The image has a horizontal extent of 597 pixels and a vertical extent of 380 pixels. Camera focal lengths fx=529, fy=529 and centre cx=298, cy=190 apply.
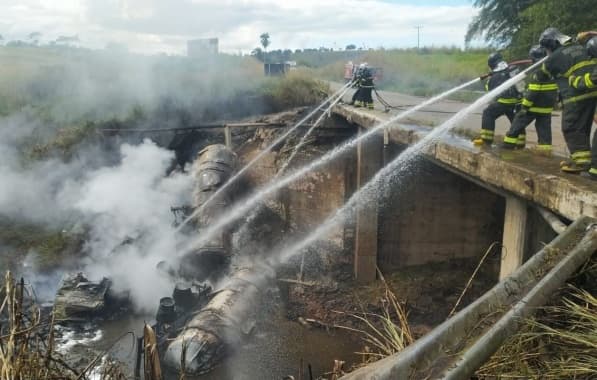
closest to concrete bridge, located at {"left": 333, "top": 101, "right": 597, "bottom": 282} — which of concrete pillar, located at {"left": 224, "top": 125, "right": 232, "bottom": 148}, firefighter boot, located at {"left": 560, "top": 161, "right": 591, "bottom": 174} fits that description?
firefighter boot, located at {"left": 560, "top": 161, "right": 591, "bottom": 174}

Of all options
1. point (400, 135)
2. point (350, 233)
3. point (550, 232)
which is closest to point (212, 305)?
point (400, 135)

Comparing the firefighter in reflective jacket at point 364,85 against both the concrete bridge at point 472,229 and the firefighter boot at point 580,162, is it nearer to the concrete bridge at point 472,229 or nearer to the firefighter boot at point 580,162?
the concrete bridge at point 472,229

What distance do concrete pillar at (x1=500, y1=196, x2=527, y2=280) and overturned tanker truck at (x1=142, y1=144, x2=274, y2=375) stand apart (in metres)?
5.01

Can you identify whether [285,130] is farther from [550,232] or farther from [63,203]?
[550,232]

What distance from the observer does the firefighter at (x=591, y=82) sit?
509cm

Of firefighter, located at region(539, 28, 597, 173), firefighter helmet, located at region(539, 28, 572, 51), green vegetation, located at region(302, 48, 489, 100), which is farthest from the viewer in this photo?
green vegetation, located at region(302, 48, 489, 100)

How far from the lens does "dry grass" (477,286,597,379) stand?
3240 mm

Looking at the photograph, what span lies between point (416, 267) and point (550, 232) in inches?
371

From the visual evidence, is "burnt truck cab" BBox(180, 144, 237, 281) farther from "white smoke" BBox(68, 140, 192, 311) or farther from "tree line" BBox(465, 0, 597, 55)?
"tree line" BBox(465, 0, 597, 55)

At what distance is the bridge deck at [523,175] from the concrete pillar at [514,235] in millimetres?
188

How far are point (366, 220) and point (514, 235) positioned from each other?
9.07 m

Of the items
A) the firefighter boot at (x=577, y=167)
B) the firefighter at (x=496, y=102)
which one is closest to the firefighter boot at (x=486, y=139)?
the firefighter at (x=496, y=102)

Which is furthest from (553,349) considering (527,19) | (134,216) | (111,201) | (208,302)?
(527,19)

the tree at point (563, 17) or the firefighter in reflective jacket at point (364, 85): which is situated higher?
the tree at point (563, 17)
